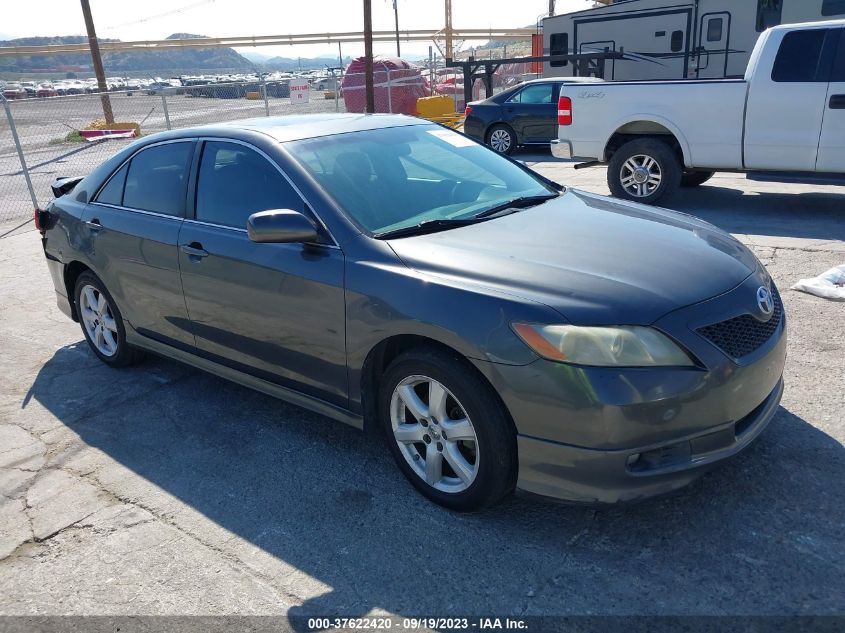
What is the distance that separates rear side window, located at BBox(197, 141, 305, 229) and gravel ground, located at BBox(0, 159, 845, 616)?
119 centimetres

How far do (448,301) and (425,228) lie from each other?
2.16ft

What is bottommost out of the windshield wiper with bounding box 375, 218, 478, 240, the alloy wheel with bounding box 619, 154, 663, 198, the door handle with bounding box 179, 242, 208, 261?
the alloy wheel with bounding box 619, 154, 663, 198

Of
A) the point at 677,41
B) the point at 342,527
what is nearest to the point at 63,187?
the point at 342,527

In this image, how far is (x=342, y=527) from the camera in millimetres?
3232

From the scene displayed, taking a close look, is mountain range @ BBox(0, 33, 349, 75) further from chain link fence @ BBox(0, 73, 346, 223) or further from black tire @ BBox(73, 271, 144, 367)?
black tire @ BBox(73, 271, 144, 367)

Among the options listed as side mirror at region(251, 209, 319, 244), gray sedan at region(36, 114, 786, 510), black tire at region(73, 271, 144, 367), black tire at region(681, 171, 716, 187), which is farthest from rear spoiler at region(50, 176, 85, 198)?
black tire at region(681, 171, 716, 187)

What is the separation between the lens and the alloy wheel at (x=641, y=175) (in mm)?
9022

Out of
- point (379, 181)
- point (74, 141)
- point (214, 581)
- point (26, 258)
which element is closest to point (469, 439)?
point (214, 581)

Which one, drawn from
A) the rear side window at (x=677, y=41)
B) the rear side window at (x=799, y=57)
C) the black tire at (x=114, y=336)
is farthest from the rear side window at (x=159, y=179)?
the rear side window at (x=677, y=41)

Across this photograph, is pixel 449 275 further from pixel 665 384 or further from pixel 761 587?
pixel 761 587

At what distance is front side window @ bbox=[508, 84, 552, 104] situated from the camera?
14773 millimetres

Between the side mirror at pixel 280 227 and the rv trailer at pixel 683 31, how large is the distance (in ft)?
53.6

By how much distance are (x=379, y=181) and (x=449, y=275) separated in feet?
3.19

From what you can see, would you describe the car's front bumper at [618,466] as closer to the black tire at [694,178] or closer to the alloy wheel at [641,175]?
the alloy wheel at [641,175]
